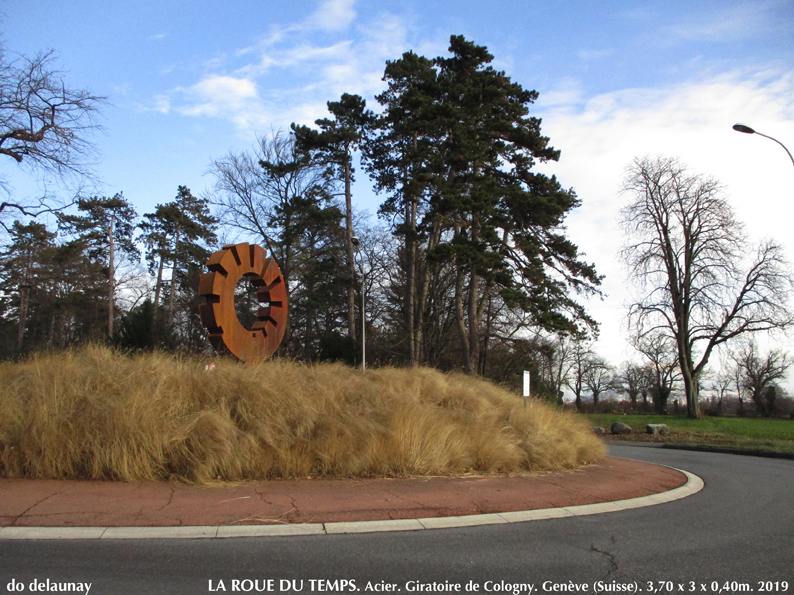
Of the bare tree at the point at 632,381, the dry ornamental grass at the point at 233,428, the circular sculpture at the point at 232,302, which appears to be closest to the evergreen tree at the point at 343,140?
the circular sculpture at the point at 232,302

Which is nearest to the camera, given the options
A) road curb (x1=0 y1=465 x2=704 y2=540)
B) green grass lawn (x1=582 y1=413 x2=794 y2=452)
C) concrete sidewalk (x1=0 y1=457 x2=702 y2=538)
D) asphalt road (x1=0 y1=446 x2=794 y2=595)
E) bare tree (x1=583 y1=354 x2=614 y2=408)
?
asphalt road (x1=0 y1=446 x2=794 y2=595)

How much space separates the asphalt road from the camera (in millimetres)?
4258

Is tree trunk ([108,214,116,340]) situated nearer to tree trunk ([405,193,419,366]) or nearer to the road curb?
tree trunk ([405,193,419,366])

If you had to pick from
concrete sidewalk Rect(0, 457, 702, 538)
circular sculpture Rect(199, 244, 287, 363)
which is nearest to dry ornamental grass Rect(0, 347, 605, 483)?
concrete sidewalk Rect(0, 457, 702, 538)

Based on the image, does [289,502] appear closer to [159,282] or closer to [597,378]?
[159,282]

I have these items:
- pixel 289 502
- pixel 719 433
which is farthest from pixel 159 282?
pixel 289 502

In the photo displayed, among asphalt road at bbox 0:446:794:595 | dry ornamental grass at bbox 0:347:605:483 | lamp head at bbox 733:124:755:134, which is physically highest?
lamp head at bbox 733:124:755:134

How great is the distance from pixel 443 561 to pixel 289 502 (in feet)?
7.55

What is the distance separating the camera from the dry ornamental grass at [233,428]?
7242mm

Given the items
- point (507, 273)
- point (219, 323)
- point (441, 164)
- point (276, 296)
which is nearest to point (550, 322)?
point (507, 273)

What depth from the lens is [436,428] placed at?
907 cm

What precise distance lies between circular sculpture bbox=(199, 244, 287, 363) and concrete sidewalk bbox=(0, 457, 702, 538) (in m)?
7.13

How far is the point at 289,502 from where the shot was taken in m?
6.47

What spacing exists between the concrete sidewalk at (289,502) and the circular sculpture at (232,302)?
23.4ft
